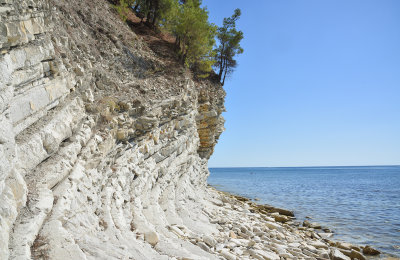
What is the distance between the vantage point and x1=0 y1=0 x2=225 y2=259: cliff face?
4.00m

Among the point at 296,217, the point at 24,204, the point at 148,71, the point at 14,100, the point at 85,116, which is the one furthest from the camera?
the point at 296,217

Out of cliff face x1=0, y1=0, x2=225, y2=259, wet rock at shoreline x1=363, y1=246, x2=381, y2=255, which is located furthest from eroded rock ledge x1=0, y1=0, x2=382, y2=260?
wet rock at shoreline x1=363, y1=246, x2=381, y2=255

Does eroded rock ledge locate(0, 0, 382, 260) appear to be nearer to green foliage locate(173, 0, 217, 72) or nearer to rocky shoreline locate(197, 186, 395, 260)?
rocky shoreline locate(197, 186, 395, 260)

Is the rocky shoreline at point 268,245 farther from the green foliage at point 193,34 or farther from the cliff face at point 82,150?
the green foliage at point 193,34

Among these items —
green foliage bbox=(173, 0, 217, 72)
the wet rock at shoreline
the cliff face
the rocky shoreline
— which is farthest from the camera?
green foliage bbox=(173, 0, 217, 72)

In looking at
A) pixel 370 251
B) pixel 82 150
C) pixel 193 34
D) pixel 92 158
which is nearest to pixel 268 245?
pixel 370 251

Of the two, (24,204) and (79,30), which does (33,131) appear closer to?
(24,204)

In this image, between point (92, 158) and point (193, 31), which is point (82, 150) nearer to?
point (92, 158)

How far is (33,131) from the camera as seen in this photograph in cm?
521

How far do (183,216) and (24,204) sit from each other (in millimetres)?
6057

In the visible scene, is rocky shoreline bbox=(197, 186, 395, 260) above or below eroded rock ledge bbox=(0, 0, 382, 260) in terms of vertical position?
below

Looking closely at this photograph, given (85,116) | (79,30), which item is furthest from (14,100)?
(79,30)

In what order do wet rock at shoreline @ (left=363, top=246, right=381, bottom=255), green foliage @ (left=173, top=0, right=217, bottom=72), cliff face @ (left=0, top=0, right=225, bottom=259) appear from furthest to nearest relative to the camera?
1. green foliage @ (left=173, top=0, right=217, bottom=72)
2. wet rock at shoreline @ (left=363, top=246, right=381, bottom=255)
3. cliff face @ (left=0, top=0, right=225, bottom=259)

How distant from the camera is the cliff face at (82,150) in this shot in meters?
4.00
